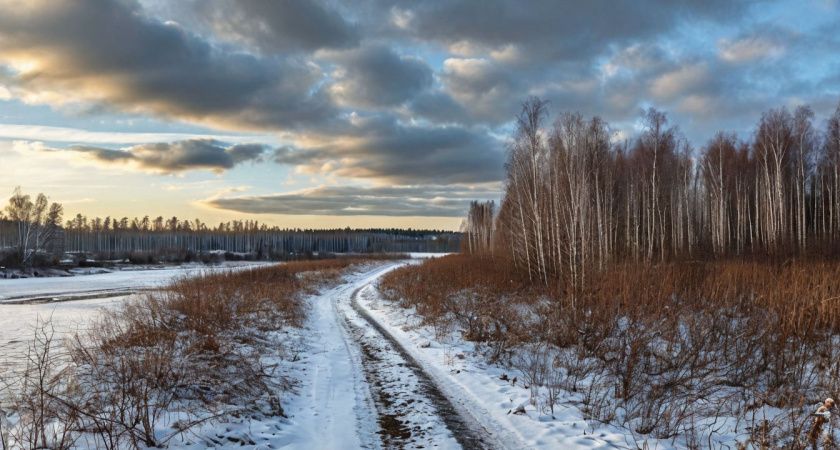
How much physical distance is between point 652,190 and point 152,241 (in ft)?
450

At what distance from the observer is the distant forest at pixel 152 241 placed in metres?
63.6

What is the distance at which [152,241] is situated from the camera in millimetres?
129375

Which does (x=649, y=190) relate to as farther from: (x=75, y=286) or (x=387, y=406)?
(x=75, y=286)

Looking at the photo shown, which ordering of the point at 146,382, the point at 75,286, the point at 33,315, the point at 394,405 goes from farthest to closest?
the point at 75,286
the point at 33,315
the point at 394,405
the point at 146,382

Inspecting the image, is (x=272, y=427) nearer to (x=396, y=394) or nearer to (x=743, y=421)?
(x=396, y=394)

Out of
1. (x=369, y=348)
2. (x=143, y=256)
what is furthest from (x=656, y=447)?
(x=143, y=256)

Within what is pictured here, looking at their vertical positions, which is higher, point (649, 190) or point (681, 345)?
point (649, 190)

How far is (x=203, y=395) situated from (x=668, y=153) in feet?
115

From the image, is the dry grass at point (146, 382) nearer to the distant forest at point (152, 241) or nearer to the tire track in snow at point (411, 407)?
the tire track in snow at point (411, 407)

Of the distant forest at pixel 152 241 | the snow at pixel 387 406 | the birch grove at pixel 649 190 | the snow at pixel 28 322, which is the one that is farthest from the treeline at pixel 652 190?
the distant forest at pixel 152 241

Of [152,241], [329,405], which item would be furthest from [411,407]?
[152,241]

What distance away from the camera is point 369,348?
11.4 metres

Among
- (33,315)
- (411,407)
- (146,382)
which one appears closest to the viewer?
(146,382)

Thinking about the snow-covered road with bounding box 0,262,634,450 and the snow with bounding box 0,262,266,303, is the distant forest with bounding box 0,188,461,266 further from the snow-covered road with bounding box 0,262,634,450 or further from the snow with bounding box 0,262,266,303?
the snow-covered road with bounding box 0,262,634,450
